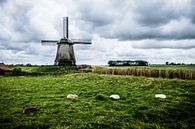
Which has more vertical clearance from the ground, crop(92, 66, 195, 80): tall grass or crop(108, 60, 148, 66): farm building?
crop(108, 60, 148, 66): farm building

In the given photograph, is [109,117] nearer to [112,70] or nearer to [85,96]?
[85,96]

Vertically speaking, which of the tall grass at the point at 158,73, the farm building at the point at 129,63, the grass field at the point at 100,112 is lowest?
the grass field at the point at 100,112

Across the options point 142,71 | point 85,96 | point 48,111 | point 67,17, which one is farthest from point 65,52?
point 48,111

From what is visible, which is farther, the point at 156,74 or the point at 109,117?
the point at 156,74

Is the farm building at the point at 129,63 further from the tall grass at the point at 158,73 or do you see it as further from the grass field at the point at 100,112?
the grass field at the point at 100,112

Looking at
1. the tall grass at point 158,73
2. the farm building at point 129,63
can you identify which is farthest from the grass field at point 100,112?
Answer: the farm building at point 129,63

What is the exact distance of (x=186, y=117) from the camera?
58.9ft

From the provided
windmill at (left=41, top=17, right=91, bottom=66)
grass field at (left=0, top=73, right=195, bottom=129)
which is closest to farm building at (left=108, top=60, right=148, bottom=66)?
windmill at (left=41, top=17, right=91, bottom=66)

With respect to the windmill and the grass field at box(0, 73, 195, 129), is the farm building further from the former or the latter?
the grass field at box(0, 73, 195, 129)

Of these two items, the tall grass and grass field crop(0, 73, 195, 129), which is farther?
the tall grass

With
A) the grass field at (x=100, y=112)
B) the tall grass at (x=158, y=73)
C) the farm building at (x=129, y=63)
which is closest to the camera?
the grass field at (x=100, y=112)

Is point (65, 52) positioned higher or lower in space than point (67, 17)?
lower

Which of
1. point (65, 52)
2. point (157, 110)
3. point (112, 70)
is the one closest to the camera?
point (157, 110)

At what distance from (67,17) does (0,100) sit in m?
53.3
